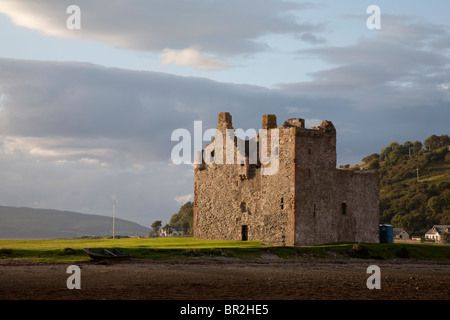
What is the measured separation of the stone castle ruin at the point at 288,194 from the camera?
46.2 metres

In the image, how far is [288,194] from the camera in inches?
1818

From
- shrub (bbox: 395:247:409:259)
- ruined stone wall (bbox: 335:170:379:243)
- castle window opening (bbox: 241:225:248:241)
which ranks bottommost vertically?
shrub (bbox: 395:247:409:259)

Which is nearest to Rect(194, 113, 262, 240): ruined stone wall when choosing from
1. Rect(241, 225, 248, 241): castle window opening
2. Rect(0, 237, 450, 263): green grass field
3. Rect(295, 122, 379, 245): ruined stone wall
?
Rect(241, 225, 248, 241): castle window opening

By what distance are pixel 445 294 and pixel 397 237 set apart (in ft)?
236

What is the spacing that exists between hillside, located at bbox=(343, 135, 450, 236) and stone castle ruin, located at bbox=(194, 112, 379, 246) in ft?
185

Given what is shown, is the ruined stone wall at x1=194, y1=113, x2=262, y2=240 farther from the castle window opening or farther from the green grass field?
the green grass field

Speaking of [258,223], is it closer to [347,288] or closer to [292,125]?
[292,125]

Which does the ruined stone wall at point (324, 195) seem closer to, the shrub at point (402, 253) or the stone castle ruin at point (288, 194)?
the stone castle ruin at point (288, 194)

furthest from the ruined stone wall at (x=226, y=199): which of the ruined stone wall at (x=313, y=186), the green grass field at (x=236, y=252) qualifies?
the ruined stone wall at (x=313, y=186)

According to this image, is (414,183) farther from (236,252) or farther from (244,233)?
(236,252)

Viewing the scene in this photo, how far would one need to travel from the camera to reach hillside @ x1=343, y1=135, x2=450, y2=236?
357ft

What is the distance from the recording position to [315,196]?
153 ft

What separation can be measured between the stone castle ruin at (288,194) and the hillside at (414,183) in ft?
185

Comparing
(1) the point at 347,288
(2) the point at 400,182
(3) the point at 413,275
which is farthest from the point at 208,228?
(2) the point at 400,182
